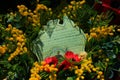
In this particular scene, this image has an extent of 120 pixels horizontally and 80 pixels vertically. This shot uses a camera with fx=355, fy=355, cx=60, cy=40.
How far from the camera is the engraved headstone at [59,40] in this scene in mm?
2457

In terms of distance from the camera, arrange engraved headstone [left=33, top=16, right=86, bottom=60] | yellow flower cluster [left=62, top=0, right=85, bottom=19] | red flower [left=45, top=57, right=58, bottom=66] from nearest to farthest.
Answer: red flower [left=45, top=57, right=58, bottom=66] < engraved headstone [left=33, top=16, right=86, bottom=60] < yellow flower cluster [left=62, top=0, right=85, bottom=19]

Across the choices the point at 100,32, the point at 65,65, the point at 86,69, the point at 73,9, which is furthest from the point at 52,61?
the point at 73,9

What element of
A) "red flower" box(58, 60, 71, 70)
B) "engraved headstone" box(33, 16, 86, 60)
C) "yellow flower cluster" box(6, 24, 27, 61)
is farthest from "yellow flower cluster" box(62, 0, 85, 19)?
"red flower" box(58, 60, 71, 70)

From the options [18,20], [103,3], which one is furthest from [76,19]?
[18,20]

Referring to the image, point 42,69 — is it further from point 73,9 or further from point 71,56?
point 73,9

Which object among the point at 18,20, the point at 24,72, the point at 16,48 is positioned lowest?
the point at 24,72

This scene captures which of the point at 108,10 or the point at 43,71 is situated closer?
the point at 43,71

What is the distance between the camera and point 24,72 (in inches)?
94.7

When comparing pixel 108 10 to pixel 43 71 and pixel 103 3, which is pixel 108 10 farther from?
pixel 43 71

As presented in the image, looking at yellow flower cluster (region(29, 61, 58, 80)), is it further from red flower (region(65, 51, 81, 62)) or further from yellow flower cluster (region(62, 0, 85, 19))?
yellow flower cluster (region(62, 0, 85, 19))

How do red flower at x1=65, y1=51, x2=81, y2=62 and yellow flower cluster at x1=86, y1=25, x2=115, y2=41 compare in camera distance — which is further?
yellow flower cluster at x1=86, y1=25, x2=115, y2=41

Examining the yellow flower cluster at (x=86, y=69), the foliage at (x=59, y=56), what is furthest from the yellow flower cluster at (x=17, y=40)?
the yellow flower cluster at (x=86, y=69)

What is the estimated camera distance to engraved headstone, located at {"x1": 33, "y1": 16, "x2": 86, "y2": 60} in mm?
2457

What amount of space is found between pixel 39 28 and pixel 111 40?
0.53 meters
